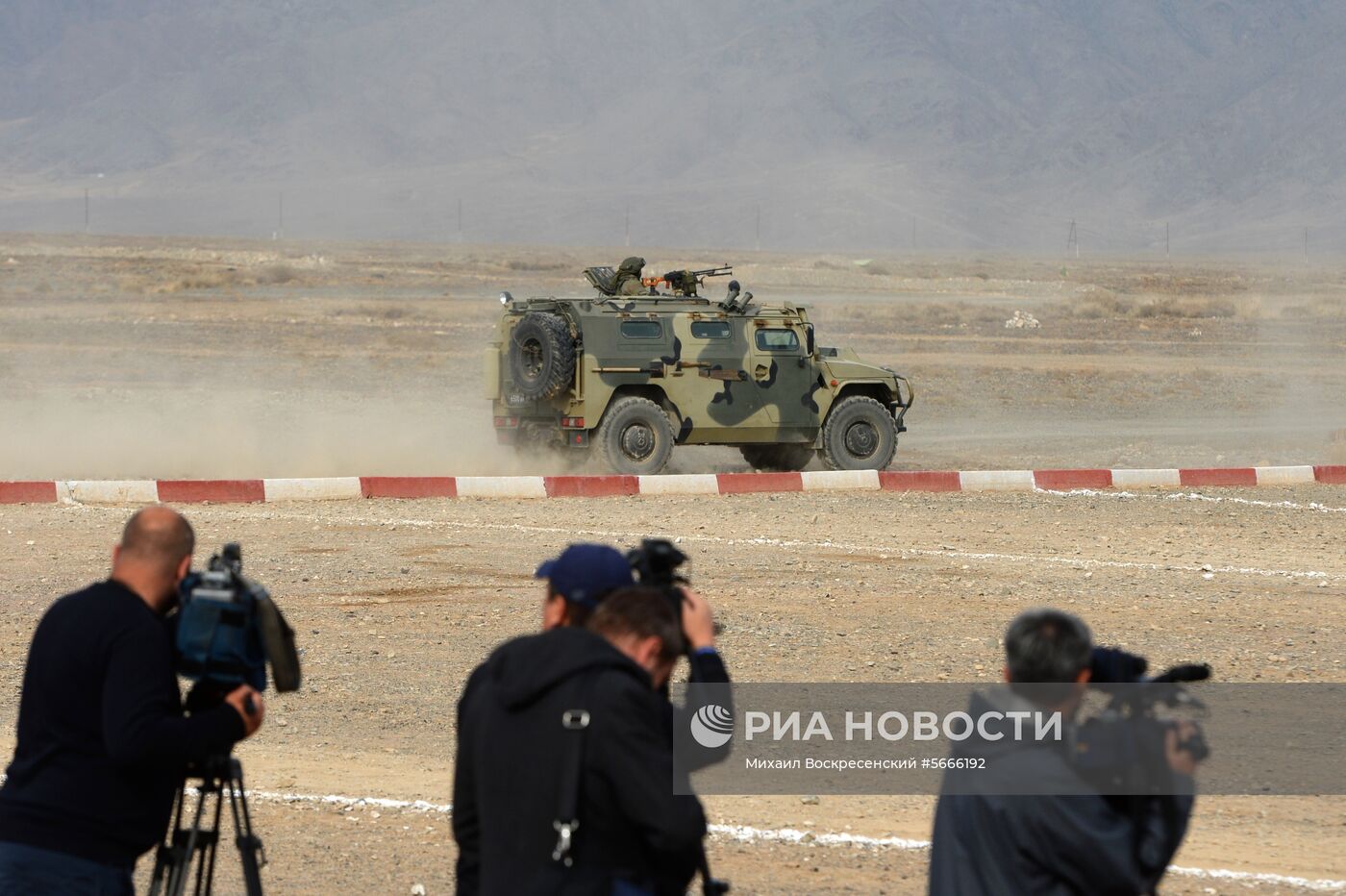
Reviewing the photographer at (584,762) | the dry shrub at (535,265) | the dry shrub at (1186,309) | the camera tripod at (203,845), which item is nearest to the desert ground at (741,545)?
the camera tripod at (203,845)

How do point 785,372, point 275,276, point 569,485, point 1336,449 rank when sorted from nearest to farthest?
point 569,485
point 785,372
point 1336,449
point 275,276

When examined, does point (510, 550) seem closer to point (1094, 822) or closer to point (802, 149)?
point (1094, 822)

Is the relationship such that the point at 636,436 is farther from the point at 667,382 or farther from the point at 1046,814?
the point at 1046,814

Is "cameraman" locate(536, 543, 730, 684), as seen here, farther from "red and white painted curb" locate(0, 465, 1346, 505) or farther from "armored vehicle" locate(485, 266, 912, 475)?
"armored vehicle" locate(485, 266, 912, 475)

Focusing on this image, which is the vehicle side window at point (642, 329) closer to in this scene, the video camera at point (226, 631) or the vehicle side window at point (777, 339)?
the vehicle side window at point (777, 339)

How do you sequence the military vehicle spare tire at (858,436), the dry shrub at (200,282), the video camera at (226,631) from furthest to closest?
the dry shrub at (200,282) < the military vehicle spare tire at (858,436) < the video camera at (226,631)

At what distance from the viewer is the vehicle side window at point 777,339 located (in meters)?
18.3

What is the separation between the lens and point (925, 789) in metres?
7.79

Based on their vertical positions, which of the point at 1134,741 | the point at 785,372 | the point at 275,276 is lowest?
the point at 1134,741

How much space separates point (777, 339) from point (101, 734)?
14398 mm

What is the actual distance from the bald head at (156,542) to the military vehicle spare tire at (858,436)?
14463mm

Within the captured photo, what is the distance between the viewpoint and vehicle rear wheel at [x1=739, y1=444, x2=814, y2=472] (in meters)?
19.3

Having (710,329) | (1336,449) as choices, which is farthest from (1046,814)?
(1336,449)

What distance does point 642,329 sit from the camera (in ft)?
58.7
